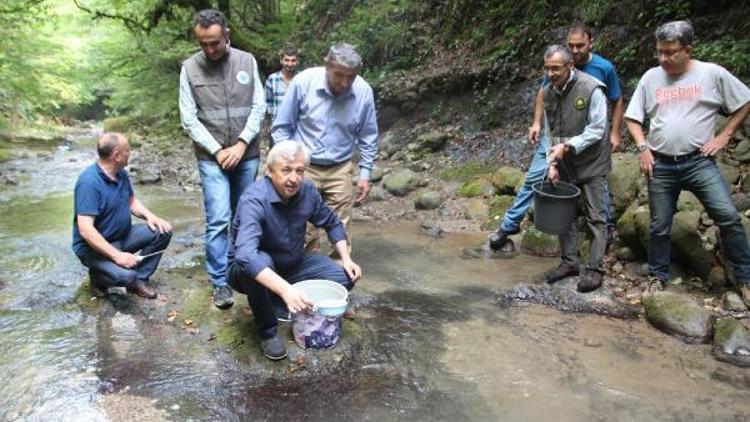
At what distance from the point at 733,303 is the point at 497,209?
10.2ft

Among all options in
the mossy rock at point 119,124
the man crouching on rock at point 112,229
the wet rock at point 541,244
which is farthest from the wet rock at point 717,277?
the mossy rock at point 119,124

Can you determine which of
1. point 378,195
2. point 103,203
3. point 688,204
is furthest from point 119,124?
point 688,204

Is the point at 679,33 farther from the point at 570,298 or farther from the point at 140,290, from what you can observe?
the point at 140,290

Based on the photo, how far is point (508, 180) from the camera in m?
7.07

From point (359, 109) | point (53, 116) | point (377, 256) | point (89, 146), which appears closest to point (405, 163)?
point (377, 256)

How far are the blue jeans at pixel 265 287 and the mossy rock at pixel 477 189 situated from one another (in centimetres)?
425

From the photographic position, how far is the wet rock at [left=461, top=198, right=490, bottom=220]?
6949 millimetres

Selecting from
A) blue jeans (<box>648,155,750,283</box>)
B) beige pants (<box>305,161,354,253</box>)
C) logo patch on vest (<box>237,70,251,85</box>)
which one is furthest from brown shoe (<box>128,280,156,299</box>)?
blue jeans (<box>648,155,750,283</box>)

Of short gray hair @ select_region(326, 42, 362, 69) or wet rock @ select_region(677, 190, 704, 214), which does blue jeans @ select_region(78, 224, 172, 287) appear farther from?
wet rock @ select_region(677, 190, 704, 214)

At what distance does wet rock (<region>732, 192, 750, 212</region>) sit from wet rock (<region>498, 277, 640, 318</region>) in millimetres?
1439

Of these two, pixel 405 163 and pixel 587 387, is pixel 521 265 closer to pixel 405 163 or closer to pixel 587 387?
pixel 587 387

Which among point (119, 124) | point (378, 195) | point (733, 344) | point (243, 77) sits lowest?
point (119, 124)

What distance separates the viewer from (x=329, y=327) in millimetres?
3400

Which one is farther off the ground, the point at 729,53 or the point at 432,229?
the point at 729,53
